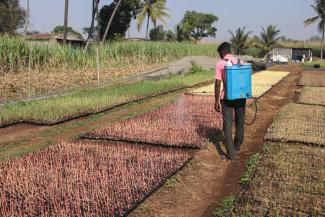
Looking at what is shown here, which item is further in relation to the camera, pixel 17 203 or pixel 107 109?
pixel 107 109

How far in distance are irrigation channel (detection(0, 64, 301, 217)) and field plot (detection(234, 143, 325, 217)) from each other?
1.20 ft

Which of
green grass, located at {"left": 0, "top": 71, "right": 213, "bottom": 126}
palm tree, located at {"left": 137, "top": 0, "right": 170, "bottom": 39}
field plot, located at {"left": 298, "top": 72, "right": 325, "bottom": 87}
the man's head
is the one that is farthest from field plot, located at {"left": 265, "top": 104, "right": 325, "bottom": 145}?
palm tree, located at {"left": 137, "top": 0, "right": 170, "bottom": 39}

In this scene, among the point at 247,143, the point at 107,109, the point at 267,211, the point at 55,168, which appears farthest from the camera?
the point at 107,109

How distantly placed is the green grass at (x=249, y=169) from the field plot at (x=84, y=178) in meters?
0.90

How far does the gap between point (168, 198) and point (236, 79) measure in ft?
6.96

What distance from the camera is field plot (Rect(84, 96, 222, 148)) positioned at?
23.0ft

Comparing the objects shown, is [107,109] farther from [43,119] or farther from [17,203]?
[17,203]

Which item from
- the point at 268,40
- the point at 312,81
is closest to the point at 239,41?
the point at 268,40

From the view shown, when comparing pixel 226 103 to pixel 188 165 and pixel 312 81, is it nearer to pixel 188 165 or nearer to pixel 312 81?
pixel 188 165

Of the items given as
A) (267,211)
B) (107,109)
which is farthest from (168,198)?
(107,109)

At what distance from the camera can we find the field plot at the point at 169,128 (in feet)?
23.0

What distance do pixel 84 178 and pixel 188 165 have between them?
1540 millimetres

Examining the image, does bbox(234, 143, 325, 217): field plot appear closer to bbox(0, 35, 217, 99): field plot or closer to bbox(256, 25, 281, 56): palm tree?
bbox(0, 35, 217, 99): field plot

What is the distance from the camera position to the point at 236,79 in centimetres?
559
